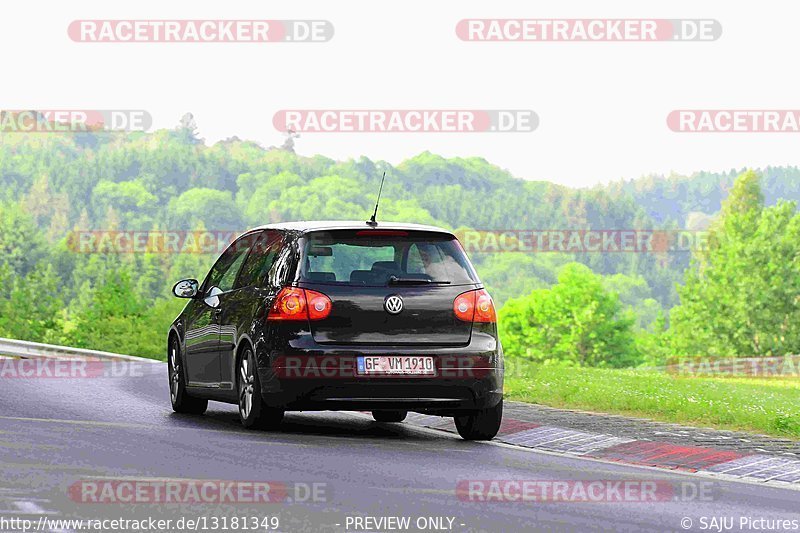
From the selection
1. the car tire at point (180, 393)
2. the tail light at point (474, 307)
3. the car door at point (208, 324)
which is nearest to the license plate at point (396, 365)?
the tail light at point (474, 307)

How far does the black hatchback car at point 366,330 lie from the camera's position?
1188 centimetres

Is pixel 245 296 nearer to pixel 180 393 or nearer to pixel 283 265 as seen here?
pixel 283 265

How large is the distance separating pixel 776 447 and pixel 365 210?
182845 mm

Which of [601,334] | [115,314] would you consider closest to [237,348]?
[115,314]

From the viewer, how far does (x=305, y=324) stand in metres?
11.9

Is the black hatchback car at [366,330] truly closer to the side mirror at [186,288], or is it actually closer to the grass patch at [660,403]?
the side mirror at [186,288]

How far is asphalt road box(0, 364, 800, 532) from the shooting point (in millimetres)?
8062

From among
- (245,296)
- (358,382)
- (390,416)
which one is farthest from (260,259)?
(390,416)

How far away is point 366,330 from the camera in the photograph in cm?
1191

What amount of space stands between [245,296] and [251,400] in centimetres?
100

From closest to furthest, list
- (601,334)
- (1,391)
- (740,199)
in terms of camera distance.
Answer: (1,391)
(601,334)
(740,199)

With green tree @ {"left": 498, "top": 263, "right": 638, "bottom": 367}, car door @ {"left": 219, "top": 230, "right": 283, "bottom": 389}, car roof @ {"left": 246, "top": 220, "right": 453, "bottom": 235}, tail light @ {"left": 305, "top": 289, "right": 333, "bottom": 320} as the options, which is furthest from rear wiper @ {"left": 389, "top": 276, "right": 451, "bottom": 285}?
green tree @ {"left": 498, "top": 263, "right": 638, "bottom": 367}

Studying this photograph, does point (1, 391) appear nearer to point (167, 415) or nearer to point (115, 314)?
point (167, 415)

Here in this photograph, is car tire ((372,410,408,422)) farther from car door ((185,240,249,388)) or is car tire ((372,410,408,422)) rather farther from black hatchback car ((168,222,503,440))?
car door ((185,240,249,388))
